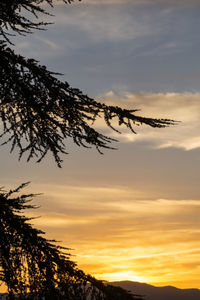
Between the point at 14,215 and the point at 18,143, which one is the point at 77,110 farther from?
the point at 14,215

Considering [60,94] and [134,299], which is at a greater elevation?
[60,94]

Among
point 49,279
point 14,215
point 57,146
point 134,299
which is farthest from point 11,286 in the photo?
point 57,146

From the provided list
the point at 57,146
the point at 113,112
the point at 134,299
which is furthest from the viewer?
the point at 57,146

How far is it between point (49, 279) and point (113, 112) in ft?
8.59

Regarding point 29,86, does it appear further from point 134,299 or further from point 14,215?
point 134,299

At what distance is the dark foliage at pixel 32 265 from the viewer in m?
6.45

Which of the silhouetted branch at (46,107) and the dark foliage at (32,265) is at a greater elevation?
the silhouetted branch at (46,107)

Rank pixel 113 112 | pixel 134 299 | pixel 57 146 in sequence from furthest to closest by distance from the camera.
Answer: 1. pixel 57 146
2. pixel 113 112
3. pixel 134 299

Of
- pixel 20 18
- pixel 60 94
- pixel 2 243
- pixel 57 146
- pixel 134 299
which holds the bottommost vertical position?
pixel 134 299

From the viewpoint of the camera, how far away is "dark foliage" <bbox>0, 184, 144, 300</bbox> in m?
6.45

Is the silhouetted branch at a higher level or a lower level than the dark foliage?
higher

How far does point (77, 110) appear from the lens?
739 cm

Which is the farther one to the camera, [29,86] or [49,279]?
[29,86]

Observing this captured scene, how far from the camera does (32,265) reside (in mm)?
6551
